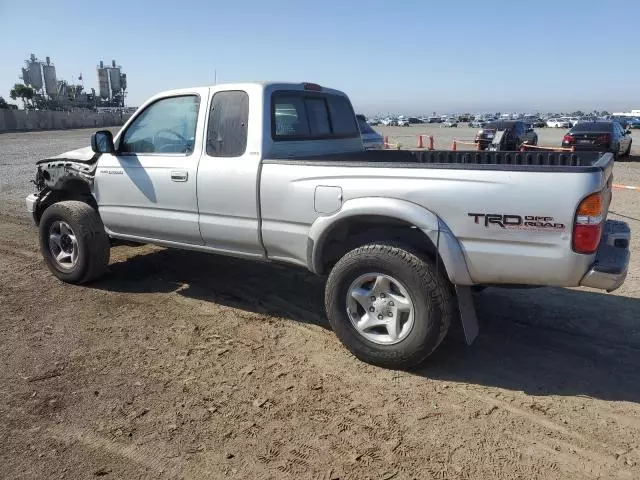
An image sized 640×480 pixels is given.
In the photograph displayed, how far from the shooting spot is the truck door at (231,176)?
4312 millimetres

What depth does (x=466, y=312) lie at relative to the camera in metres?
3.69

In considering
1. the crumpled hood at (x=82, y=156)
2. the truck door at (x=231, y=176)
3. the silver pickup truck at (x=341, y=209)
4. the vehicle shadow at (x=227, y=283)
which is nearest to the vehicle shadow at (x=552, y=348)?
the silver pickup truck at (x=341, y=209)

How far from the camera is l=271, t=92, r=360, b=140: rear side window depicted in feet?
15.1

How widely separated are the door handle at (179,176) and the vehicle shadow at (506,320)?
3.91 feet

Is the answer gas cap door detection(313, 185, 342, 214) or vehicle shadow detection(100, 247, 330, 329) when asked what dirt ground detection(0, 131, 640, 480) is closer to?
Answer: vehicle shadow detection(100, 247, 330, 329)

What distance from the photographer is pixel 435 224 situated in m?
3.48

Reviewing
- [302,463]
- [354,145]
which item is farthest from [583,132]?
[302,463]

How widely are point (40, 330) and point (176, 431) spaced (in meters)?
2.06

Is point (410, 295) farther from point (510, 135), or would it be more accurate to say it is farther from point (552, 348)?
point (510, 135)

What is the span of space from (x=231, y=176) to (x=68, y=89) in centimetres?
9891

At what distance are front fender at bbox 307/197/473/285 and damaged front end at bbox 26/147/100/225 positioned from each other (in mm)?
2943

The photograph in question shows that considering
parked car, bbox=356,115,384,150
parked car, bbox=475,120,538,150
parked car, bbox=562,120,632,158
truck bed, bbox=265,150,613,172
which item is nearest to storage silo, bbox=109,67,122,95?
parked car, bbox=475,120,538,150

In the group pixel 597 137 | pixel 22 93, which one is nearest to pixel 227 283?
pixel 597 137

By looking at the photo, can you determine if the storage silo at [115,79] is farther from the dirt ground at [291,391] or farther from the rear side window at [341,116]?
the rear side window at [341,116]
